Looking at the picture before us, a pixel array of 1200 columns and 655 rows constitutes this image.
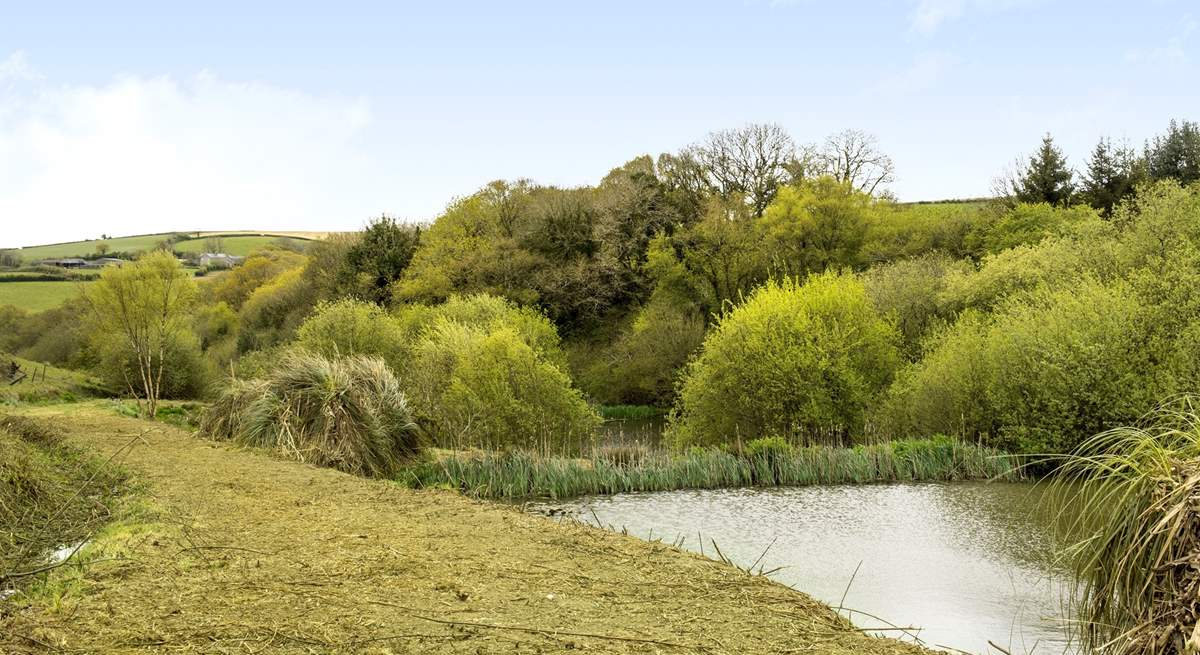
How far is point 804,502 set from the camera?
17.9 metres

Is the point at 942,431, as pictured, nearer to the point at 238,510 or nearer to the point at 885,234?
the point at 238,510

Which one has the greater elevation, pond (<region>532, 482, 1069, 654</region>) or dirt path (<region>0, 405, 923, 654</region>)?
dirt path (<region>0, 405, 923, 654</region>)

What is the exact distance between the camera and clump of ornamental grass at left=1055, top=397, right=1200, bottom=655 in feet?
13.9

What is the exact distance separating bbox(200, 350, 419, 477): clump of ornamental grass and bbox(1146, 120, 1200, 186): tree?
43.4 metres

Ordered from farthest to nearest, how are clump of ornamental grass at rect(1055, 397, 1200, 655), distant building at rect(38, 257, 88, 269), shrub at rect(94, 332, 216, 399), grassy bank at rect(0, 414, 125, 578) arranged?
distant building at rect(38, 257, 88, 269)
shrub at rect(94, 332, 216, 399)
grassy bank at rect(0, 414, 125, 578)
clump of ornamental grass at rect(1055, 397, 1200, 655)

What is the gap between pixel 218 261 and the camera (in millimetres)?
78500

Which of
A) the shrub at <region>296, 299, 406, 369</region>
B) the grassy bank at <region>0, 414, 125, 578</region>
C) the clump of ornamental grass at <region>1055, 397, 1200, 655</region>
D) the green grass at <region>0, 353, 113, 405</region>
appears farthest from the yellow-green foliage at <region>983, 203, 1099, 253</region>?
the green grass at <region>0, 353, 113, 405</region>

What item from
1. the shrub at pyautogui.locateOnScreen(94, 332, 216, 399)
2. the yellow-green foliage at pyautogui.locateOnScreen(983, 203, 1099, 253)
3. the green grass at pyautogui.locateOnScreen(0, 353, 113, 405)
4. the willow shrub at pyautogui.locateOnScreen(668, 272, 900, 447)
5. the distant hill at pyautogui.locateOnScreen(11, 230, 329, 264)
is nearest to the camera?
the willow shrub at pyautogui.locateOnScreen(668, 272, 900, 447)

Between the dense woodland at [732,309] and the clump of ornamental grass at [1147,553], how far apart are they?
52.2 feet

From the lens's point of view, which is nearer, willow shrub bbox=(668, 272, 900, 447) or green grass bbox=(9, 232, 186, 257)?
willow shrub bbox=(668, 272, 900, 447)

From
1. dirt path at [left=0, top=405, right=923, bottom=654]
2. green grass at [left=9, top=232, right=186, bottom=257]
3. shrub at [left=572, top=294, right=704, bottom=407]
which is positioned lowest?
shrub at [left=572, top=294, right=704, bottom=407]

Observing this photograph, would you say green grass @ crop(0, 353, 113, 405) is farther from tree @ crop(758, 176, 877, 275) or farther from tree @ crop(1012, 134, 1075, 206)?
tree @ crop(1012, 134, 1075, 206)

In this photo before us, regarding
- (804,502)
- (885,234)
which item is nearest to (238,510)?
(804,502)

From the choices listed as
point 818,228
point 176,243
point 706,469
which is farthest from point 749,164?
point 176,243
